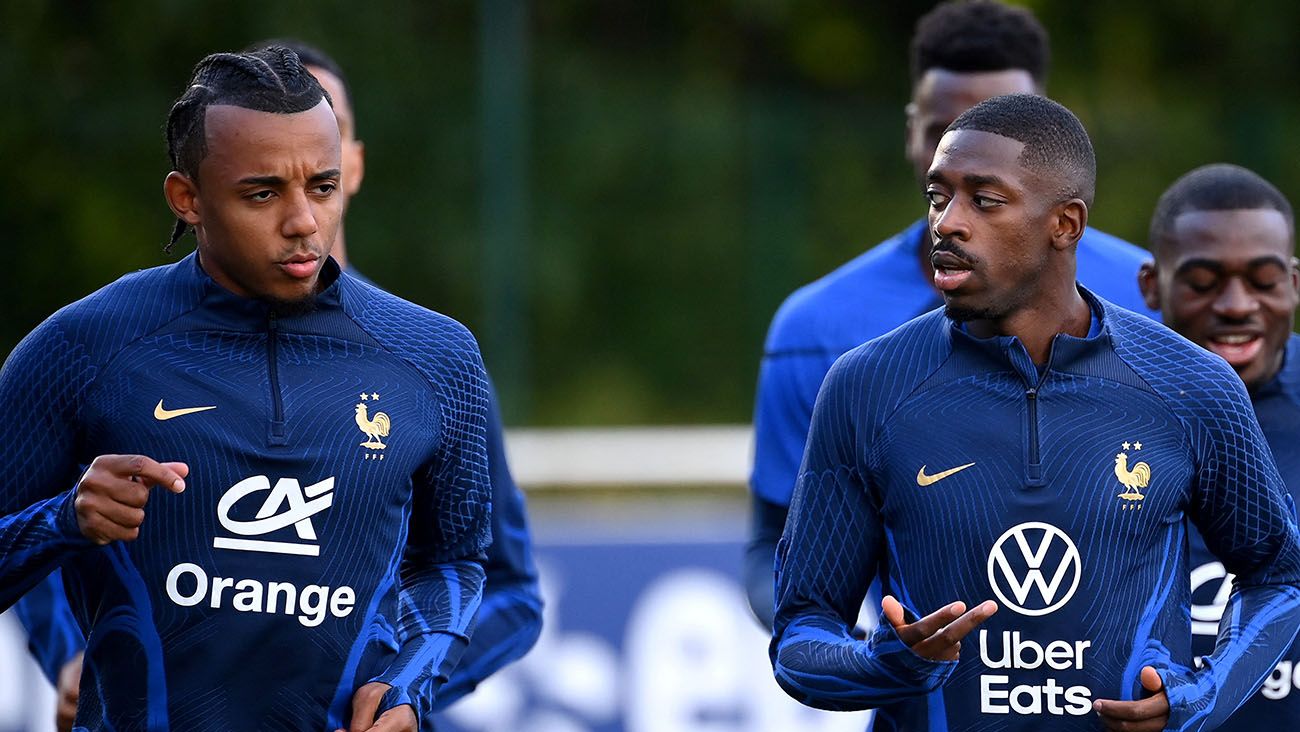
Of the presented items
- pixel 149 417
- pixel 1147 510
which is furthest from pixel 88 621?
pixel 1147 510

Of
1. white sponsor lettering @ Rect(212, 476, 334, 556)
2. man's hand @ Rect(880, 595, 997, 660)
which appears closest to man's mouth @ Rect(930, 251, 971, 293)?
man's hand @ Rect(880, 595, 997, 660)

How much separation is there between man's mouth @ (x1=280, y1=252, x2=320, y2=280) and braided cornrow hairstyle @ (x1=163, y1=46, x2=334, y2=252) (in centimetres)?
20

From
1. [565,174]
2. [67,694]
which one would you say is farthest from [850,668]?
[565,174]

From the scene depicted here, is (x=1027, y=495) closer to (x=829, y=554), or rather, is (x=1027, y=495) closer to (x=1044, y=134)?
(x=829, y=554)

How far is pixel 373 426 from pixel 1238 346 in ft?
5.31

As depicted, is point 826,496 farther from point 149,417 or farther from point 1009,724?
point 149,417

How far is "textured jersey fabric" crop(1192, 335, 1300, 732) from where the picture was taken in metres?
3.34

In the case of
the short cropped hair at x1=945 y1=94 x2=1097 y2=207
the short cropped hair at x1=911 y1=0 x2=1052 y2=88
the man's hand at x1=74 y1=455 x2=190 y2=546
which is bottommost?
the man's hand at x1=74 y1=455 x2=190 y2=546

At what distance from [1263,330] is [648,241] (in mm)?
5700

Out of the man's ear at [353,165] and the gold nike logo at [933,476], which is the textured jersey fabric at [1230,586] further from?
the man's ear at [353,165]

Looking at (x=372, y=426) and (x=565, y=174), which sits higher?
(x=372, y=426)

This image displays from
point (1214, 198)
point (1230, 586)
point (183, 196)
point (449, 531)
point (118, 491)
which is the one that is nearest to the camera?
point (118, 491)

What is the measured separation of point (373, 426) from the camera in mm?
2918

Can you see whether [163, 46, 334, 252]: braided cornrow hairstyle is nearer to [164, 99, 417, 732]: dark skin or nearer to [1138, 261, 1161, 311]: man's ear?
[164, 99, 417, 732]: dark skin
